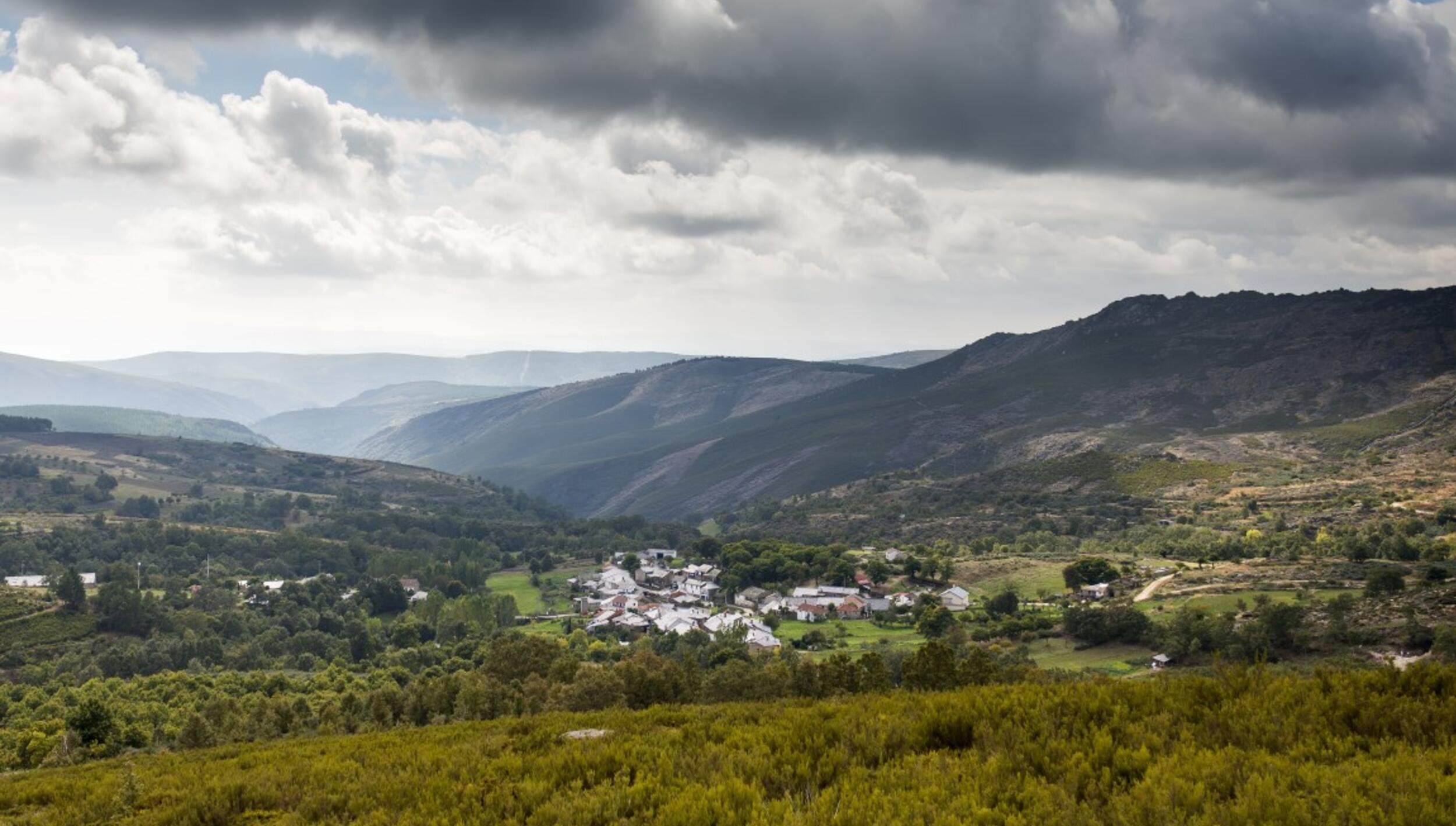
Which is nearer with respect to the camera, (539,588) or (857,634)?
(857,634)

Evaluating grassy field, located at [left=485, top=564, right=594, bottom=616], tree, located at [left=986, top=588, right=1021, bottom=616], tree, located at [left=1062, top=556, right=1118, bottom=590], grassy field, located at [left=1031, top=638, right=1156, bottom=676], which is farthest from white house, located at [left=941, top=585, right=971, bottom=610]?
grassy field, located at [left=485, top=564, right=594, bottom=616]

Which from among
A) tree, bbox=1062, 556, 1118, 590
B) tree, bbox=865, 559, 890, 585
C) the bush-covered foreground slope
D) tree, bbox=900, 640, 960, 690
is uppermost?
the bush-covered foreground slope

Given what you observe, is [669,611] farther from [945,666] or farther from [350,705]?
[945,666]

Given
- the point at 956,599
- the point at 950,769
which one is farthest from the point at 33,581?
the point at 950,769

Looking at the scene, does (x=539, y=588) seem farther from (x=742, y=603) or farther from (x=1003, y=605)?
(x=1003, y=605)

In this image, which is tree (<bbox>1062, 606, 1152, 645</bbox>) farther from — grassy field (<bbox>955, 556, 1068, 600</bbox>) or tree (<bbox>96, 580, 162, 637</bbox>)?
tree (<bbox>96, 580, 162, 637</bbox>)

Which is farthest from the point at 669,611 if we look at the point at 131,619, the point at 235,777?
the point at 235,777
